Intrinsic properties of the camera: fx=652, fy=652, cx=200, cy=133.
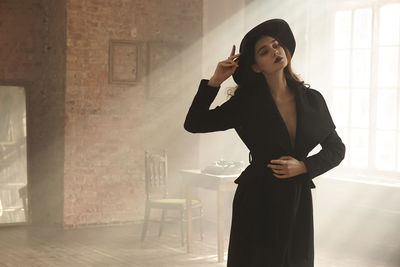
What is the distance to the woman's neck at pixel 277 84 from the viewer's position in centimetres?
225

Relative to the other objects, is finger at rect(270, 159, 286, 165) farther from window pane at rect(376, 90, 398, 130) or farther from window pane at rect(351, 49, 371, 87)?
window pane at rect(351, 49, 371, 87)

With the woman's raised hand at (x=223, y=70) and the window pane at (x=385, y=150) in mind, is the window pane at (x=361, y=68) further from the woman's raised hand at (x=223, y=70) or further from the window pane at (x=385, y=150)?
the woman's raised hand at (x=223, y=70)

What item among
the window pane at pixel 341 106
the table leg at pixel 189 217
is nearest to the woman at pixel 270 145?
the table leg at pixel 189 217

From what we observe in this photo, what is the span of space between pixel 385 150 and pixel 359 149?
31cm

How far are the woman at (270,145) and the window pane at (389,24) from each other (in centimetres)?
439

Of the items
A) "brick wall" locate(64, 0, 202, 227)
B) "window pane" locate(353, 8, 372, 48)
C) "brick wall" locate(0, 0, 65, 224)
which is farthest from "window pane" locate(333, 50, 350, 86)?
"brick wall" locate(0, 0, 65, 224)

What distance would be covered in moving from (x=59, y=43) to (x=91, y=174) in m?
1.54

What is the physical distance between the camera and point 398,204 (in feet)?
19.8

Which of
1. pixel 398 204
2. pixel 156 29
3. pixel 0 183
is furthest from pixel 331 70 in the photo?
pixel 0 183

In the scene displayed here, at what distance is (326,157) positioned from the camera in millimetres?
2238

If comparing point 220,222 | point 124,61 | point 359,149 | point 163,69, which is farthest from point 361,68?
point 124,61

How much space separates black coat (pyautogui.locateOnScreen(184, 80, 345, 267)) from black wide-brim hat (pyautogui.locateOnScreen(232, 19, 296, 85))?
0.25 feet

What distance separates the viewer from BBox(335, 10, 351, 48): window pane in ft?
22.1

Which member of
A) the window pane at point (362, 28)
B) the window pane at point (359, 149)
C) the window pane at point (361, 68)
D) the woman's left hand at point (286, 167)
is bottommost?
the window pane at point (359, 149)
